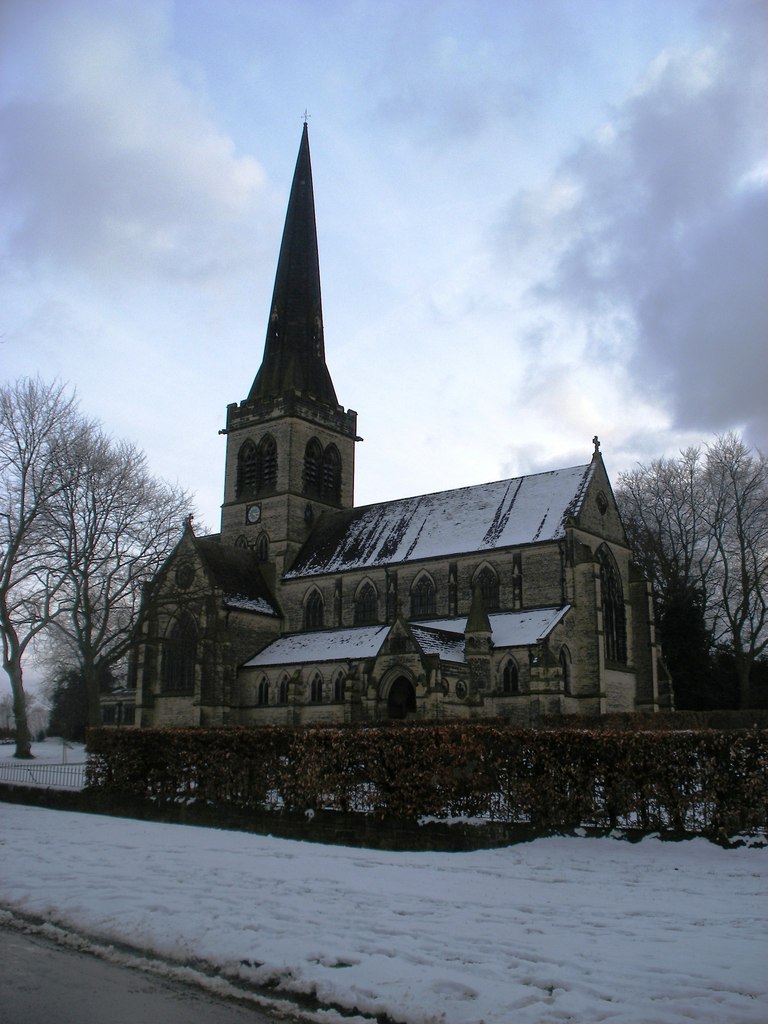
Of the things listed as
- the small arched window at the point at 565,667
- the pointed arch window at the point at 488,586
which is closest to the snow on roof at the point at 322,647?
the pointed arch window at the point at 488,586

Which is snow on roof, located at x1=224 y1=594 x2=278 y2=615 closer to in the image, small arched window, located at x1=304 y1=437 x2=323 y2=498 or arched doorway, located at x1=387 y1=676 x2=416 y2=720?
small arched window, located at x1=304 y1=437 x2=323 y2=498

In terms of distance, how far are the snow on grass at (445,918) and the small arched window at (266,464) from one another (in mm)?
36818

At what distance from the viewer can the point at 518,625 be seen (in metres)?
37.7

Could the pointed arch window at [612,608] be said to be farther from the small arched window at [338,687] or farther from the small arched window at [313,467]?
the small arched window at [313,467]

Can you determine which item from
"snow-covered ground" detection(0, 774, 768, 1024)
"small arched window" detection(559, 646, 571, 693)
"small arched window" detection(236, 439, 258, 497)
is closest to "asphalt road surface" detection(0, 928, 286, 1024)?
"snow-covered ground" detection(0, 774, 768, 1024)

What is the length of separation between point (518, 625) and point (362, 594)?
9.40 m

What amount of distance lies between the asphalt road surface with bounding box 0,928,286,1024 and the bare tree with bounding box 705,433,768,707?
43844 millimetres

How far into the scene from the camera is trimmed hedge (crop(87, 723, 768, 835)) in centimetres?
1312

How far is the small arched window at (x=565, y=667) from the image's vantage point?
36062 mm

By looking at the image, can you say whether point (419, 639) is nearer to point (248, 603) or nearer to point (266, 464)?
point (248, 603)

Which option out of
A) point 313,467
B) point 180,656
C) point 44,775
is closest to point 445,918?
point 44,775

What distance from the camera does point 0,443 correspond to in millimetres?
33531

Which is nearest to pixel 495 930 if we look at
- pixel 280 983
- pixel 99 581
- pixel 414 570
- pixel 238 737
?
pixel 280 983

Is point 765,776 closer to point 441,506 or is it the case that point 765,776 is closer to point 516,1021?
point 516,1021
